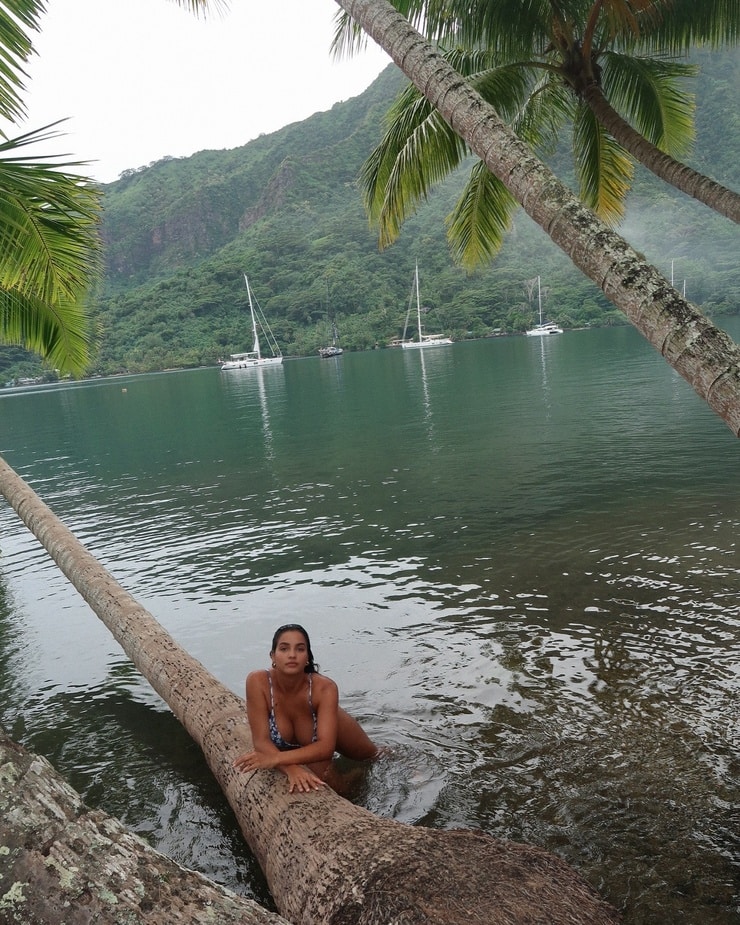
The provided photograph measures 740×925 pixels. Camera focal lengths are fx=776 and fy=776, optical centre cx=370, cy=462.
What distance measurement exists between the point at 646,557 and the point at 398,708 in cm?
455

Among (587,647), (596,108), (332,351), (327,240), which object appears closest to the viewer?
(587,647)

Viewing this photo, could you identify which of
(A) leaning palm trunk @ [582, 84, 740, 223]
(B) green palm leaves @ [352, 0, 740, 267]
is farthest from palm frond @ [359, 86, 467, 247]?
(A) leaning palm trunk @ [582, 84, 740, 223]

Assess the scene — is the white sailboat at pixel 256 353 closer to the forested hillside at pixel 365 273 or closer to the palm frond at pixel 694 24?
the forested hillside at pixel 365 273

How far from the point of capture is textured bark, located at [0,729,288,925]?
1.52 meters

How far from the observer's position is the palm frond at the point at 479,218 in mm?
11367

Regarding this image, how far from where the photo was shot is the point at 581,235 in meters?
4.18

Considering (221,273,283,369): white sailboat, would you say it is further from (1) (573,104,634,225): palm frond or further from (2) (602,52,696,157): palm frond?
(2) (602,52,696,157): palm frond

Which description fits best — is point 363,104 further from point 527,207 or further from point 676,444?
point 527,207

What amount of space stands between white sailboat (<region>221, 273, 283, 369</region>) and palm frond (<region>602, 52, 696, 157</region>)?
7834 centimetres

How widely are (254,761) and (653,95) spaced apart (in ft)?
35.1

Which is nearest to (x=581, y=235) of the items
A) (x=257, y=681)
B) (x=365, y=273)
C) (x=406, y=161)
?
(x=257, y=681)

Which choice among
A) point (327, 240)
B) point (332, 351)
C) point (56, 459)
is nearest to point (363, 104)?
point (327, 240)

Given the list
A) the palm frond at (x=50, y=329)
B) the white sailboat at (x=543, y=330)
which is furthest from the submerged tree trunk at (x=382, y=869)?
the white sailboat at (x=543, y=330)

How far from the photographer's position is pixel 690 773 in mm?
4898
